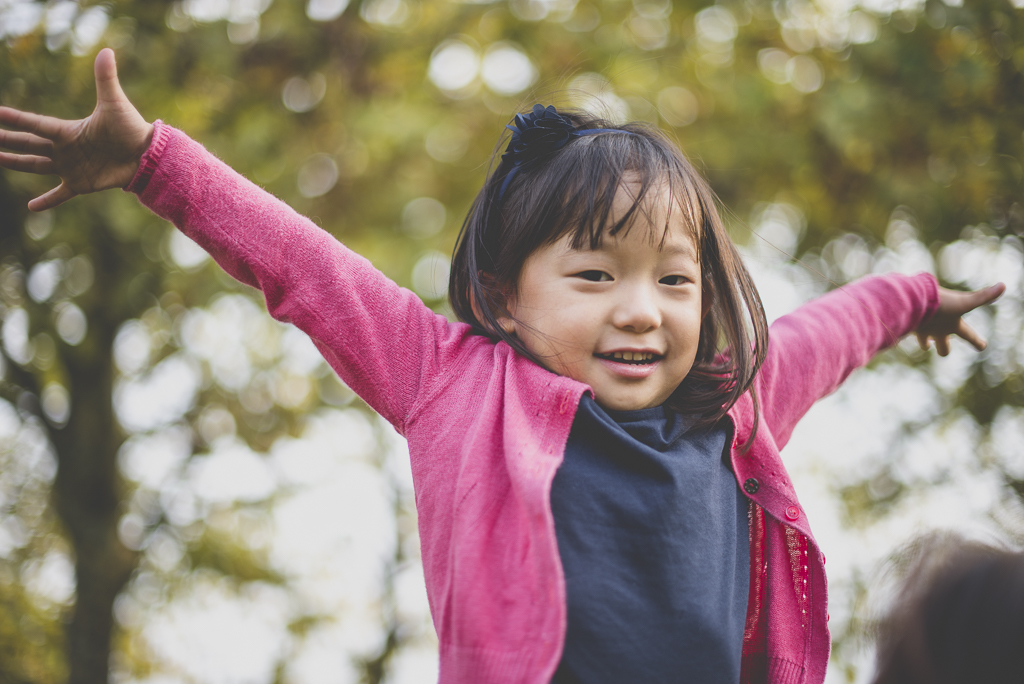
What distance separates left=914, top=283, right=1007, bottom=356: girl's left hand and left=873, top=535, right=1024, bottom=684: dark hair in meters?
0.93

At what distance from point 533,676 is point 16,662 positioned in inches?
326

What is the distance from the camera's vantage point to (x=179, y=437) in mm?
6312

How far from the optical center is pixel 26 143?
1259 mm

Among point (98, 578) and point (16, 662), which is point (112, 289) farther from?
point (16, 662)

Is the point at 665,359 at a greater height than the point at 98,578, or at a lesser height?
greater

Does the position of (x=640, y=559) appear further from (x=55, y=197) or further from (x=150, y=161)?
(x=55, y=197)

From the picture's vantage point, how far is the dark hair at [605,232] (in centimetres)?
136

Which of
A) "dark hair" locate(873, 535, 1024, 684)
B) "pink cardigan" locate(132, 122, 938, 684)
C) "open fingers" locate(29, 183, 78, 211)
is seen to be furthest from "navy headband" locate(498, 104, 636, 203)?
"dark hair" locate(873, 535, 1024, 684)

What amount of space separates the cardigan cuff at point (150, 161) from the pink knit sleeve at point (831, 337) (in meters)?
1.18

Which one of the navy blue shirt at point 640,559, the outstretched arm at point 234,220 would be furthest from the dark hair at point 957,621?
the outstretched arm at point 234,220

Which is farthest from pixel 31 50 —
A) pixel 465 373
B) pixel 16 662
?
pixel 16 662

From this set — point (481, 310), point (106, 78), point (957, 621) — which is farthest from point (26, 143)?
→ point (957, 621)

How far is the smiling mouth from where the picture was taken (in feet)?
4.40

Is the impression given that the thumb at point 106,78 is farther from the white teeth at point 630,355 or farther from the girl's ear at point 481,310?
the white teeth at point 630,355
